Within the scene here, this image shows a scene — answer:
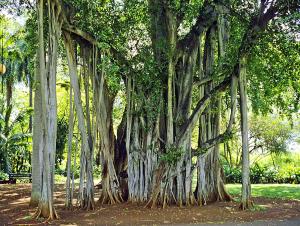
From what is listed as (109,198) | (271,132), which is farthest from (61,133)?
(271,132)

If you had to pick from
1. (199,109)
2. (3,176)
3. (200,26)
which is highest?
(200,26)

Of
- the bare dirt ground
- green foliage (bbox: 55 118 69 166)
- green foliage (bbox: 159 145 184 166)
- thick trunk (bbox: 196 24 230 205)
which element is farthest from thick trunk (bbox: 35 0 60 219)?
green foliage (bbox: 55 118 69 166)

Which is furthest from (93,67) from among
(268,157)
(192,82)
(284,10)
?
(268,157)

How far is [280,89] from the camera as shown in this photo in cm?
978

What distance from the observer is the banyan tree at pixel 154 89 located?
895cm

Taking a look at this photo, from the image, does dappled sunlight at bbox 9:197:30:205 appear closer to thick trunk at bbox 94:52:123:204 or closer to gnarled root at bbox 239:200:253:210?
thick trunk at bbox 94:52:123:204

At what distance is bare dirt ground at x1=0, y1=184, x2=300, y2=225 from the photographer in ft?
23.6

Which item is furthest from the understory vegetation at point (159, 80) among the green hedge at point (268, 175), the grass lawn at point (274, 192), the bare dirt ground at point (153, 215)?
the green hedge at point (268, 175)

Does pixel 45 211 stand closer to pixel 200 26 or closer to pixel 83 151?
pixel 83 151

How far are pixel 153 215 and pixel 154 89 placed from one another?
3.11m

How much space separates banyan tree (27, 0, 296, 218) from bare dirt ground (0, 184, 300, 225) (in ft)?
1.55

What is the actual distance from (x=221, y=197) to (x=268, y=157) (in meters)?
21.9

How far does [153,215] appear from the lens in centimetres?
790

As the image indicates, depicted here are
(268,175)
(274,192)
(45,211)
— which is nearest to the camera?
(45,211)
